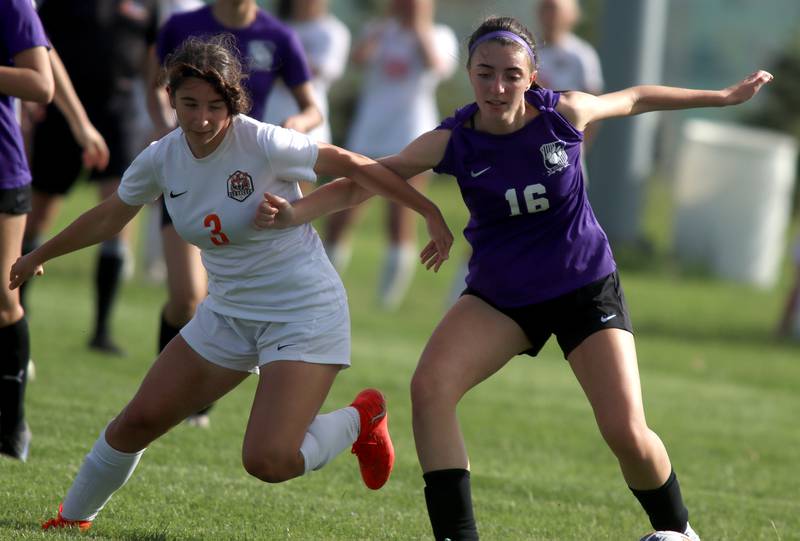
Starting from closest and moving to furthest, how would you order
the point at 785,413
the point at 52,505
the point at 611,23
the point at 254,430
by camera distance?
the point at 254,430 → the point at 52,505 → the point at 785,413 → the point at 611,23

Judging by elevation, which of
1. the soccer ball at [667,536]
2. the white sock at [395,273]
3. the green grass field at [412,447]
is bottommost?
the white sock at [395,273]

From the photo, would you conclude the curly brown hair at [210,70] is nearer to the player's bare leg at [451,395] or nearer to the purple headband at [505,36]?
the purple headband at [505,36]

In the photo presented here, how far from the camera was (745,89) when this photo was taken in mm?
5090

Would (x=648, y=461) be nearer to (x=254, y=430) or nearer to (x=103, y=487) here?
(x=254, y=430)

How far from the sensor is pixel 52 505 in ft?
16.5

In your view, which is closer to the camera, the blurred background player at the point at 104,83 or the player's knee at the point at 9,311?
the player's knee at the point at 9,311

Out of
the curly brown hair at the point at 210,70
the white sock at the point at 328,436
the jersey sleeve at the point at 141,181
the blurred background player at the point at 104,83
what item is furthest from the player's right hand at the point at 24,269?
the blurred background player at the point at 104,83

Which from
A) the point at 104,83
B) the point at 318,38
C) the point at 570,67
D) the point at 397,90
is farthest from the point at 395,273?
the point at 104,83

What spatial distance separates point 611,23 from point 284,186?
1266 cm

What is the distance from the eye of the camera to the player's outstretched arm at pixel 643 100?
4.75m

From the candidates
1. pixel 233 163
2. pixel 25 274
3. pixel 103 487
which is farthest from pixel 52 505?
pixel 233 163

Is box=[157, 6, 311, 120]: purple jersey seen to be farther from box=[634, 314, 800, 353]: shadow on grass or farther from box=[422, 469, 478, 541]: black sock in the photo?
box=[634, 314, 800, 353]: shadow on grass

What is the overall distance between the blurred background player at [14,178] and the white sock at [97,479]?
3.32ft

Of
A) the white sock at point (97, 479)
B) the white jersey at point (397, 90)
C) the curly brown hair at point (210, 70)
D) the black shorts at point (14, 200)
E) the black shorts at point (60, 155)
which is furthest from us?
the white jersey at point (397, 90)
